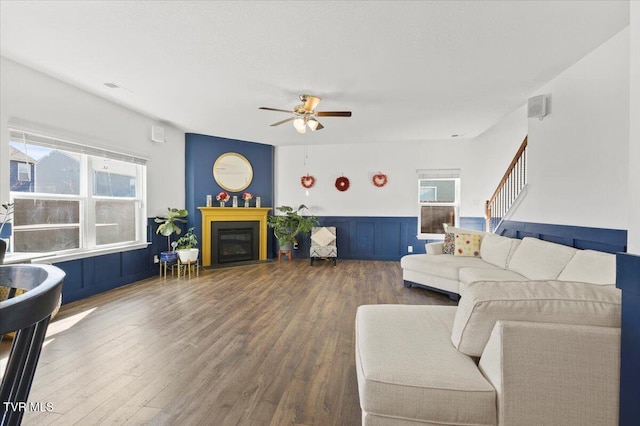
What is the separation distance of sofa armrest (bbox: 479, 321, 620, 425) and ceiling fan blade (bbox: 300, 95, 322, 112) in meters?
2.89

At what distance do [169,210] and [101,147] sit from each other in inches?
51.5

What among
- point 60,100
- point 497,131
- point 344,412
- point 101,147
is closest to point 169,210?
point 101,147

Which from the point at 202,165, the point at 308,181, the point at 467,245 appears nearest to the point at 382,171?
the point at 308,181

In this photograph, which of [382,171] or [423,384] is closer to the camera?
[423,384]

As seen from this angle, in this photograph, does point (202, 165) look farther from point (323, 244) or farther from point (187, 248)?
point (323, 244)

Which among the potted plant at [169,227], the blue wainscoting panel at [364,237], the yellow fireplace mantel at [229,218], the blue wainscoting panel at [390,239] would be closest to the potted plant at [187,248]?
the potted plant at [169,227]

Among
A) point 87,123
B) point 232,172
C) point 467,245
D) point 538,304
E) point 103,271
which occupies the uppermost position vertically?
point 87,123

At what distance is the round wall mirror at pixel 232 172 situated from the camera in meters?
5.69

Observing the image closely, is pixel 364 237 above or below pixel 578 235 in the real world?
below

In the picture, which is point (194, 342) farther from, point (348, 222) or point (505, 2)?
point (348, 222)

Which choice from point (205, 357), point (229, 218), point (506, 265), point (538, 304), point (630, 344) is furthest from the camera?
point (229, 218)

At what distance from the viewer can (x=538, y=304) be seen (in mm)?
1173

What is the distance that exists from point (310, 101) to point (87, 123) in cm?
280

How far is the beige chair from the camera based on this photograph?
581 cm
